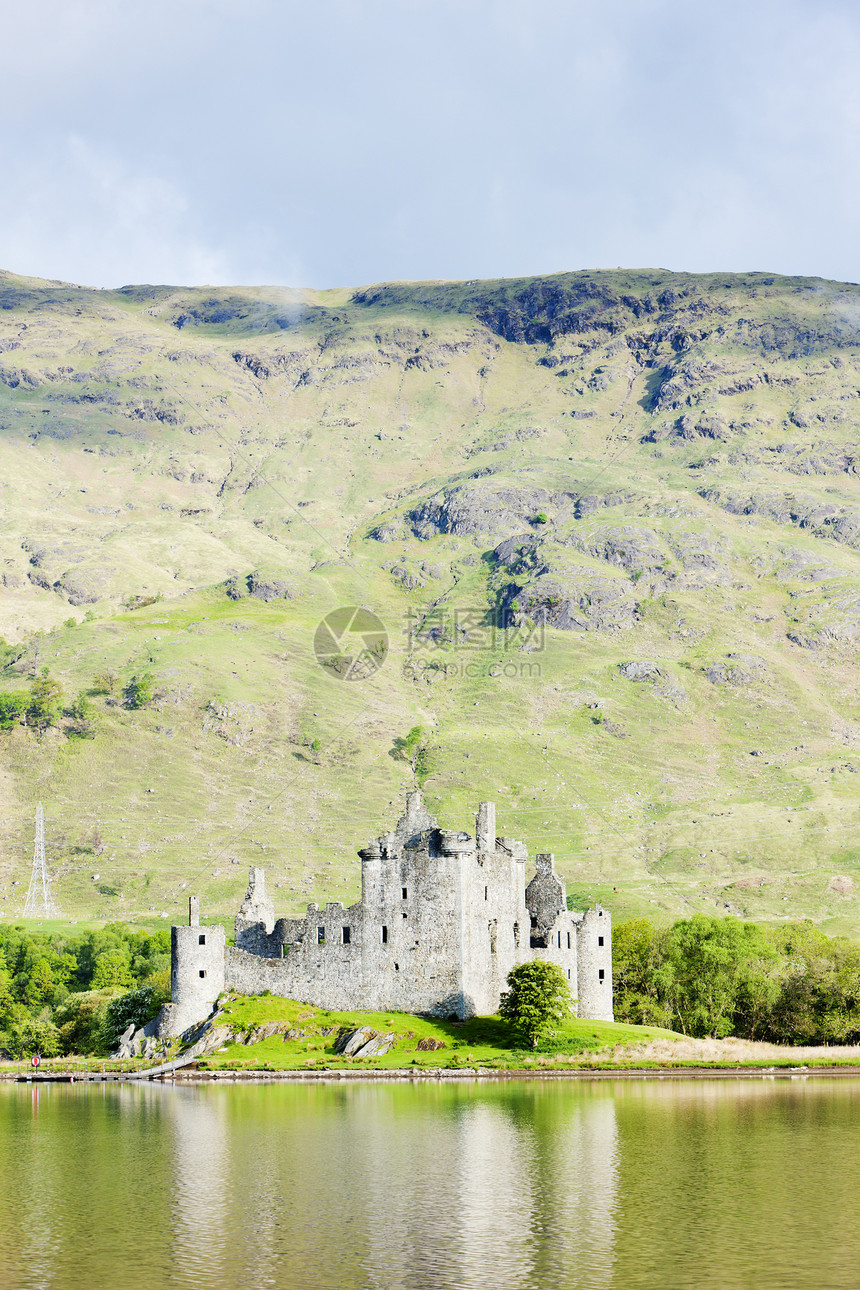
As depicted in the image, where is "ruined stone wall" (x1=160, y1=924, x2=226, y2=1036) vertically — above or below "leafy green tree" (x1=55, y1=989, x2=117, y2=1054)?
above

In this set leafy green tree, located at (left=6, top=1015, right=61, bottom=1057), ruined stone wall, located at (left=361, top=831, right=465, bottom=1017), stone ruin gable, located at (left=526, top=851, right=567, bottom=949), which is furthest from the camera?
leafy green tree, located at (left=6, top=1015, right=61, bottom=1057)

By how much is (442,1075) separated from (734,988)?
39.4 metres

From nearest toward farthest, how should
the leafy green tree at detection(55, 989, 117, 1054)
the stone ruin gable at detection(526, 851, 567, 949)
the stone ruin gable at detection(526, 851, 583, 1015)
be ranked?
the stone ruin gable at detection(526, 851, 583, 1015)
the leafy green tree at detection(55, 989, 117, 1054)
the stone ruin gable at detection(526, 851, 567, 949)

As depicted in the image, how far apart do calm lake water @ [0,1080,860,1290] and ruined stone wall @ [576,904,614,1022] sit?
2997 cm

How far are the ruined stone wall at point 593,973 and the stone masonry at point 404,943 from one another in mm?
1942

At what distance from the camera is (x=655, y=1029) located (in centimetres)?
12725

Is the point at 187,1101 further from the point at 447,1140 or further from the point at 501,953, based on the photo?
the point at 501,953

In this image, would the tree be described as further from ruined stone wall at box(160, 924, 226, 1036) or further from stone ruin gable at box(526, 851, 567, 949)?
ruined stone wall at box(160, 924, 226, 1036)

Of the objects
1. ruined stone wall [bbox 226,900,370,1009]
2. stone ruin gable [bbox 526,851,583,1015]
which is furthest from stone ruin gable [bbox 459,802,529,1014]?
ruined stone wall [bbox 226,900,370,1009]

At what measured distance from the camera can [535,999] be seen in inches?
4500

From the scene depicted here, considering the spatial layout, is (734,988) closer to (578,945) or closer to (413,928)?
(578,945)

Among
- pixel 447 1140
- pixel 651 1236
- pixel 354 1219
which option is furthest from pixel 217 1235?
pixel 447 1140

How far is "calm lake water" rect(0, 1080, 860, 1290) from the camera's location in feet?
168

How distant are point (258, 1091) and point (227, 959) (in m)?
23.5
